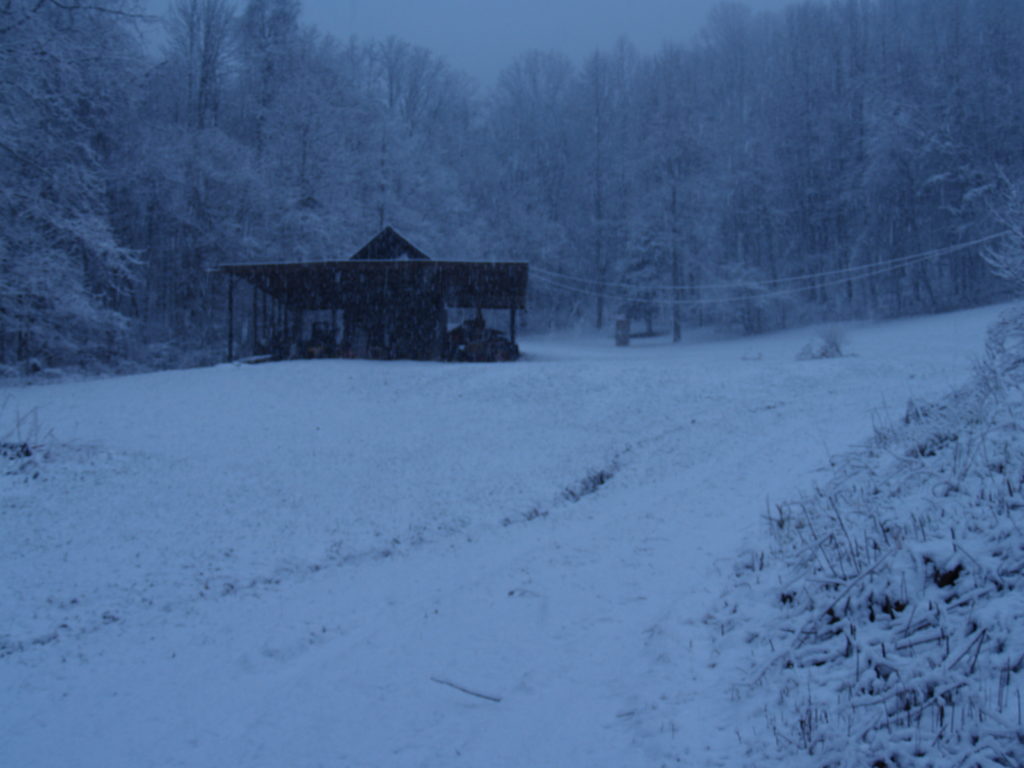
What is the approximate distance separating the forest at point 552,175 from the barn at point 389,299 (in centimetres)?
447

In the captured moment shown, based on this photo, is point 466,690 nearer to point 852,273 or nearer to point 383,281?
point 383,281

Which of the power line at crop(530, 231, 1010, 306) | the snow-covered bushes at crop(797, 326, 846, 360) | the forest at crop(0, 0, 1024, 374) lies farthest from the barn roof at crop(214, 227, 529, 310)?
the power line at crop(530, 231, 1010, 306)

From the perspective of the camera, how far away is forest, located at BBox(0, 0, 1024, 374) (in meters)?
24.2

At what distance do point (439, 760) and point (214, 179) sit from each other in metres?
31.8

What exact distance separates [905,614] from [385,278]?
23.5 metres

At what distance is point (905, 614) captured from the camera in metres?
3.55

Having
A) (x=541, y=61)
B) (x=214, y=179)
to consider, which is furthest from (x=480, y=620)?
(x=541, y=61)

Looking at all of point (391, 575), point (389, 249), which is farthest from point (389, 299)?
point (391, 575)

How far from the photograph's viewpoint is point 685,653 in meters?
4.21

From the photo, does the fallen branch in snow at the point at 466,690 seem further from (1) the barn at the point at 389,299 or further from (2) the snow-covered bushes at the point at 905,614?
(1) the barn at the point at 389,299

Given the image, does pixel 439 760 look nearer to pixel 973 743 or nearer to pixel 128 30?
pixel 973 743

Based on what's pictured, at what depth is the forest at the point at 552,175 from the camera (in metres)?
24.2

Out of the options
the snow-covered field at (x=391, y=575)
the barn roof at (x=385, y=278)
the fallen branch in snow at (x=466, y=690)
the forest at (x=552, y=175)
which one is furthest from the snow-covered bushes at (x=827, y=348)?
the fallen branch in snow at (x=466, y=690)

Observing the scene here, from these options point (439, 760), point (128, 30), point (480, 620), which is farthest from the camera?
point (128, 30)
